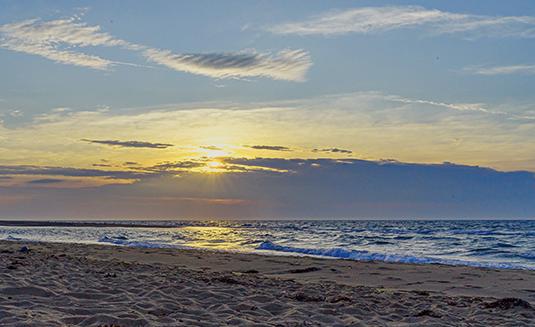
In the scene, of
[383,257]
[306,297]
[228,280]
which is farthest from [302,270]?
[383,257]

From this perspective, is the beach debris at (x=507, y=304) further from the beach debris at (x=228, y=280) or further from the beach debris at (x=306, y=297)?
the beach debris at (x=228, y=280)

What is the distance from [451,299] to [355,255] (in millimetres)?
13289

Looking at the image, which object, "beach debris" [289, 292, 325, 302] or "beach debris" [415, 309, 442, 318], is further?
"beach debris" [289, 292, 325, 302]

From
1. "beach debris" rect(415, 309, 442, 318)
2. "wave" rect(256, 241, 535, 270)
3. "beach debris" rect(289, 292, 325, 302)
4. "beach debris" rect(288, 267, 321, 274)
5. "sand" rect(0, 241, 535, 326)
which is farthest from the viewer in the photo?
"wave" rect(256, 241, 535, 270)

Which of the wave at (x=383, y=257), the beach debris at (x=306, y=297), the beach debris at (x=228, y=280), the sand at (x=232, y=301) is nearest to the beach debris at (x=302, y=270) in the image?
the sand at (x=232, y=301)

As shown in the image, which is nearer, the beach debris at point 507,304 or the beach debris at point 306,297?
the beach debris at point 507,304

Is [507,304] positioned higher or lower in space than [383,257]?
higher

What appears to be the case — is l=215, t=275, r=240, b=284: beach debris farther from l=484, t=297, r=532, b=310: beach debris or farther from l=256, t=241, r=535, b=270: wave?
l=256, t=241, r=535, b=270: wave

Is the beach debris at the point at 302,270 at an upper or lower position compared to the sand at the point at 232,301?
lower

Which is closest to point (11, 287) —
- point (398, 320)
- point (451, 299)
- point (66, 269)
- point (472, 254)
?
point (66, 269)

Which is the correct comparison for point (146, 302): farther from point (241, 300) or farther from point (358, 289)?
point (358, 289)

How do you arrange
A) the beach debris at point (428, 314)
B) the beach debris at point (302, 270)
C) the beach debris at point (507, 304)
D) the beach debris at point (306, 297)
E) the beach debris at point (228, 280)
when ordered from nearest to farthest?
the beach debris at point (428, 314)
the beach debris at point (507, 304)
the beach debris at point (306, 297)
the beach debris at point (228, 280)
the beach debris at point (302, 270)

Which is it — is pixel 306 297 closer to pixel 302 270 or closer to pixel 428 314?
pixel 428 314

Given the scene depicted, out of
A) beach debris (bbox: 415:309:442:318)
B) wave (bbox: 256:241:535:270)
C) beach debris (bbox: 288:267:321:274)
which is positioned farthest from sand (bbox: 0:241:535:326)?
wave (bbox: 256:241:535:270)
